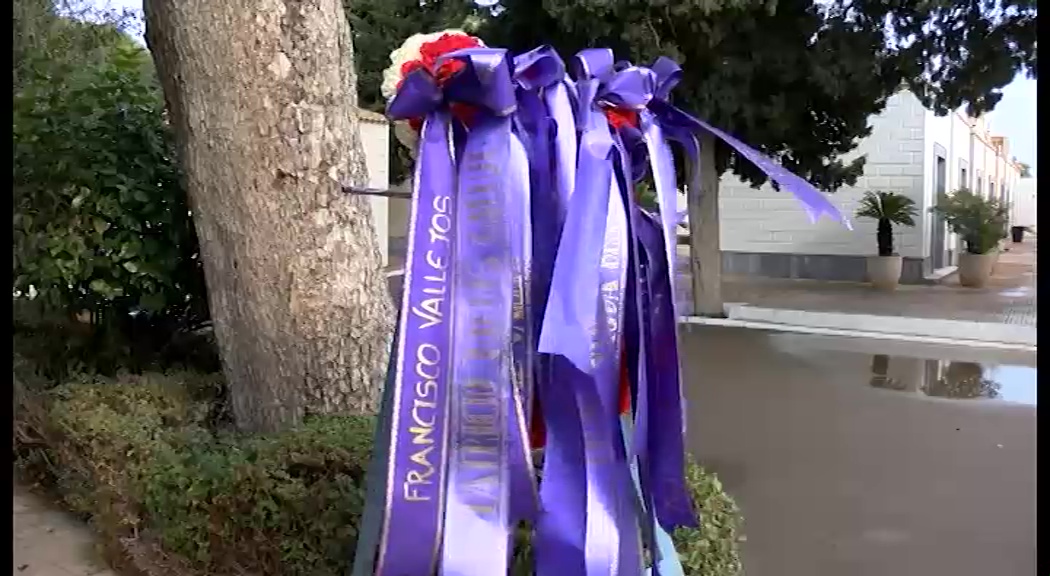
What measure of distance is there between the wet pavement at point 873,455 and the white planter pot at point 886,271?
5.72m

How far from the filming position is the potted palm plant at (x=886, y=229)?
14.5 meters

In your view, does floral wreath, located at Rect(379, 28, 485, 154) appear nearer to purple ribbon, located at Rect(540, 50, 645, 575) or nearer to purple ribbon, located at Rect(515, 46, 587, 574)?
purple ribbon, located at Rect(515, 46, 587, 574)

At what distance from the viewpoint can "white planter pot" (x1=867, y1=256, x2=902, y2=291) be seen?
14414 millimetres

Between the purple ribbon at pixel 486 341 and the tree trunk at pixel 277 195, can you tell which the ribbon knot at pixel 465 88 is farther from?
the tree trunk at pixel 277 195

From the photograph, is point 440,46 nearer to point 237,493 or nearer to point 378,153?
point 237,493

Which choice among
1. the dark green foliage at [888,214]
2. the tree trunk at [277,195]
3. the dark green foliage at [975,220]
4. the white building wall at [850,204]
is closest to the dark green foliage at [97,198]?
the tree trunk at [277,195]

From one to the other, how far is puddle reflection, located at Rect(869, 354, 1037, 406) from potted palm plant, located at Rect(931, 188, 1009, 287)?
21.1 feet

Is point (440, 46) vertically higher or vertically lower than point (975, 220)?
lower

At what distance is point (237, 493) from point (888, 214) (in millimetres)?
13395

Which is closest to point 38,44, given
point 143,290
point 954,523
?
point 143,290

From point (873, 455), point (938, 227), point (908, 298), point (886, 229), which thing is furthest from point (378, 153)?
point (938, 227)

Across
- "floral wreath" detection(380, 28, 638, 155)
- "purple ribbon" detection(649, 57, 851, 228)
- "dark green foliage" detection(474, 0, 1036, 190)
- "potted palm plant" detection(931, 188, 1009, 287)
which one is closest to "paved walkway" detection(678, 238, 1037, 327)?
"potted palm plant" detection(931, 188, 1009, 287)

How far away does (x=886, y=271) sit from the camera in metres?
14.5

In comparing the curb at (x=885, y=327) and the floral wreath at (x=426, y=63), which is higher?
the floral wreath at (x=426, y=63)
